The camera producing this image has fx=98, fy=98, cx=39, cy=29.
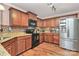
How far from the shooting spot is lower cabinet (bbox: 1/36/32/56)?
185cm

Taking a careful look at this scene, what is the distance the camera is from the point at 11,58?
Result: 78.8 inches

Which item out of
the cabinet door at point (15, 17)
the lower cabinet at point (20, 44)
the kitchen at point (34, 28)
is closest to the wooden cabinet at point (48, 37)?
the kitchen at point (34, 28)

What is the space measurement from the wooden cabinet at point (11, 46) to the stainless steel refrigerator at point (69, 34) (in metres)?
1.06

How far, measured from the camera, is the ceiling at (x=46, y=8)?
1.99 metres

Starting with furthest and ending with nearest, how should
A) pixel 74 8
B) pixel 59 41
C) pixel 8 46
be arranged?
pixel 59 41 → pixel 74 8 → pixel 8 46

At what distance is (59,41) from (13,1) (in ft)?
4.41

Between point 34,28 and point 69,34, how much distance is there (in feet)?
2.96

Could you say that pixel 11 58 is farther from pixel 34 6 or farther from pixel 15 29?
pixel 34 6

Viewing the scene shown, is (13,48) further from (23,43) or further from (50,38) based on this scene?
(50,38)

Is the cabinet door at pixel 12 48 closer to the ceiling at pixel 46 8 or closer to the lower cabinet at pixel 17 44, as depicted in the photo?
the lower cabinet at pixel 17 44

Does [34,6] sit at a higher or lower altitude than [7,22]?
higher

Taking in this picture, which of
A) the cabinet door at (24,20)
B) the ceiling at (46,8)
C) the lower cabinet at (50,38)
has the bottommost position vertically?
the lower cabinet at (50,38)

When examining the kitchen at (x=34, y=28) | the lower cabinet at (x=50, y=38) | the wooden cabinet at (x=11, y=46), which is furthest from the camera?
the lower cabinet at (x=50, y=38)

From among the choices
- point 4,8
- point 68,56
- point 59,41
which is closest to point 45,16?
point 59,41
